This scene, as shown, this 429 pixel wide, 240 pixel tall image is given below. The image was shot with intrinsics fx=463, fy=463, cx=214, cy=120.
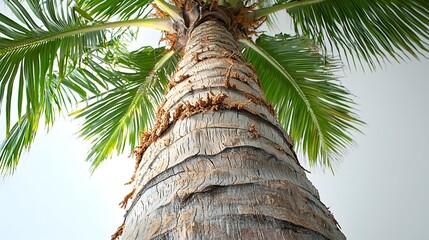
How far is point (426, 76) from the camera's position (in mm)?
6090

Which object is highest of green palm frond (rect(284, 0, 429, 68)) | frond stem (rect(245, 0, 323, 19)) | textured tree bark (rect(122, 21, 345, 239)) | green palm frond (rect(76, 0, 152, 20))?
green palm frond (rect(76, 0, 152, 20))

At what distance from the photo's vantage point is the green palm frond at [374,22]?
2719 mm

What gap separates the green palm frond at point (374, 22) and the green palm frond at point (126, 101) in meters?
1.11

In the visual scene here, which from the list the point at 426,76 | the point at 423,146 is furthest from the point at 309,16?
the point at 426,76

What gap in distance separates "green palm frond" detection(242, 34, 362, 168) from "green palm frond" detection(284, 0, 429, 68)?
425mm

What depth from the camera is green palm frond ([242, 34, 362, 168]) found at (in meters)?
3.56

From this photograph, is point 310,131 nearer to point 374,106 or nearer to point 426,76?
point 374,106

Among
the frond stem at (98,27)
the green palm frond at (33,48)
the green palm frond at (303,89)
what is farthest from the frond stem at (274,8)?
the green palm frond at (33,48)

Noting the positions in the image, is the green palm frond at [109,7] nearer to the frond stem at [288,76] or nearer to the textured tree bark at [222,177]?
the frond stem at [288,76]

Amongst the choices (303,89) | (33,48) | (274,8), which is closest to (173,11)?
(274,8)

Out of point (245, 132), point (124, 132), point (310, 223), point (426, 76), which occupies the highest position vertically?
point (426, 76)

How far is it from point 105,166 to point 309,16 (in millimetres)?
3804

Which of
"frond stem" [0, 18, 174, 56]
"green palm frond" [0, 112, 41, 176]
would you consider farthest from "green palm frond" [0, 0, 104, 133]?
"green palm frond" [0, 112, 41, 176]

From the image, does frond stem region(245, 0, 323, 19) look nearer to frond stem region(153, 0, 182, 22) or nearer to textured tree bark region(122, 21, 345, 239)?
frond stem region(153, 0, 182, 22)
